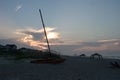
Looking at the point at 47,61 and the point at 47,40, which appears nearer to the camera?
the point at 47,61

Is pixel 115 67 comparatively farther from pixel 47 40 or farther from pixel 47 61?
pixel 47 40

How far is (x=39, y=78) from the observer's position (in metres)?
13.5

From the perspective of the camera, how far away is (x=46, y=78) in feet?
44.6

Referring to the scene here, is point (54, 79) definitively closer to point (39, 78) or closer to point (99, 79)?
point (39, 78)

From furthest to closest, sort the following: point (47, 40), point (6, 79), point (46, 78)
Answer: point (47, 40), point (46, 78), point (6, 79)

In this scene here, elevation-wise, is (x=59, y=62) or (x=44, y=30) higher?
(x=44, y=30)

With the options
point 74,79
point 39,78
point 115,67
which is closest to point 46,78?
point 39,78

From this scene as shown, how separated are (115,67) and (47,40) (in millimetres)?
15852

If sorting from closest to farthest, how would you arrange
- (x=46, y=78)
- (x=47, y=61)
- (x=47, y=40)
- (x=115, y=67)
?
(x=46, y=78)
(x=115, y=67)
(x=47, y=61)
(x=47, y=40)

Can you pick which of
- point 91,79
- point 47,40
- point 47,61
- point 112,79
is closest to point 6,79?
point 91,79

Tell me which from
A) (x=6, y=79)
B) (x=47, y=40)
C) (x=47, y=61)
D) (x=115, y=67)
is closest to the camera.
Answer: (x=6, y=79)

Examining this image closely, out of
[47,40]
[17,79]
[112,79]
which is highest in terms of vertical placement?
[47,40]

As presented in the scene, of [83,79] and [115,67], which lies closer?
[83,79]

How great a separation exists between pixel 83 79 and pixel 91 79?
59cm
